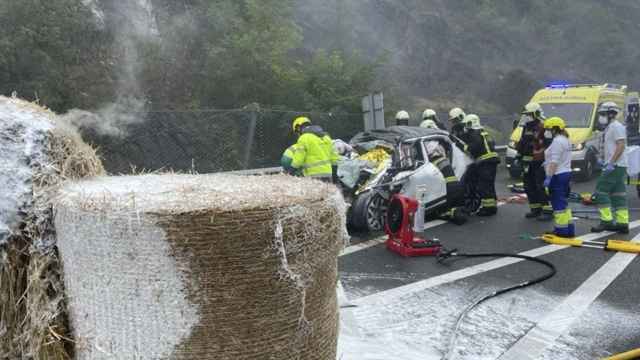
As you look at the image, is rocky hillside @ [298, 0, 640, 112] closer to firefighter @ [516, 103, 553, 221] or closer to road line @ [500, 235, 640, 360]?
firefighter @ [516, 103, 553, 221]

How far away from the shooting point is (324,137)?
769 cm

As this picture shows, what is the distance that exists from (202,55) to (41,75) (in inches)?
177

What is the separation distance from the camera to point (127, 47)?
11961 millimetres

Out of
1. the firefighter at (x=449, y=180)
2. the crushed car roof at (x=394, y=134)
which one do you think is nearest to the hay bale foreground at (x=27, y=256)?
the crushed car roof at (x=394, y=134)

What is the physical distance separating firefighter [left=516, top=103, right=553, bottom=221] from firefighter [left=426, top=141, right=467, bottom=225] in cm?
112

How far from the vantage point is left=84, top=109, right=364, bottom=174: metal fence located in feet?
28.8

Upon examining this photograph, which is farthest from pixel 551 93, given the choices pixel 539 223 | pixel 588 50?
pixel 588 50

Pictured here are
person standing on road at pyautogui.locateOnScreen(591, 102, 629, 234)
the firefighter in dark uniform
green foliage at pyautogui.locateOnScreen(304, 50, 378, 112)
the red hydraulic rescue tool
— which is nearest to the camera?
the red hydraulic rescue tool

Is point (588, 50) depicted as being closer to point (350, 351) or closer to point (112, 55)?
point (112, 55)

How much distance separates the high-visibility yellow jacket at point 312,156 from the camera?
7.38 metres

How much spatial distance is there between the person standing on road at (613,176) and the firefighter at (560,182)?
22.1 inches

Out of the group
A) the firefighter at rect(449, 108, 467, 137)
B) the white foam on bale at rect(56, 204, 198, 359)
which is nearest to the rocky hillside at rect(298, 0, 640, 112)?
the firefighter at rect(449, 108, 467, 137)

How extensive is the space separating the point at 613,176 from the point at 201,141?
20.5 ft

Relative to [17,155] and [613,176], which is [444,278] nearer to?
[613,176]
